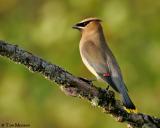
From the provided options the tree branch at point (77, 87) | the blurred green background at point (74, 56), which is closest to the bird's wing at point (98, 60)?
the blurred green background at point (74, 56)

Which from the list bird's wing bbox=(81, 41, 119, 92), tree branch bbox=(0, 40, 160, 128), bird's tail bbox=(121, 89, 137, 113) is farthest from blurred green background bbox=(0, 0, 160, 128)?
tree branch bbox=(0, 40, 160, 128)

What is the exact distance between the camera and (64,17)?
28.0ft

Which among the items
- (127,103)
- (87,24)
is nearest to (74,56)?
(87,24)

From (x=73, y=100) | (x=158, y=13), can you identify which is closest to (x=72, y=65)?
(x=73, y=100)

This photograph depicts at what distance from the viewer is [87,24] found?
819 centimetres

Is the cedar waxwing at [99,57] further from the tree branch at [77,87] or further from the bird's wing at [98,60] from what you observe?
the tree branch at [77,87]

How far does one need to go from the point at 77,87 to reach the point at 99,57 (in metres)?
1.23

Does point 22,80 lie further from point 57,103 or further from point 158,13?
point 158,13

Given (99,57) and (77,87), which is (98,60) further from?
(77,87)

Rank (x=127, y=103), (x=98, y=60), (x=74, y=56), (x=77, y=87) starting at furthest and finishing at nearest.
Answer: (x=74, y=56) < (x=98, y=60) < (x=127, y=103) < (x=77, y=87)

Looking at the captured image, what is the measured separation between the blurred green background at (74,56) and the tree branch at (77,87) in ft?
5.41

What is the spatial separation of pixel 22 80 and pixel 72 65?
0.72 meters

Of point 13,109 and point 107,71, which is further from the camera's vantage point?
point 13,109

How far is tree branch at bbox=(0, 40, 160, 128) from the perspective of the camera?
6020 millimetres
